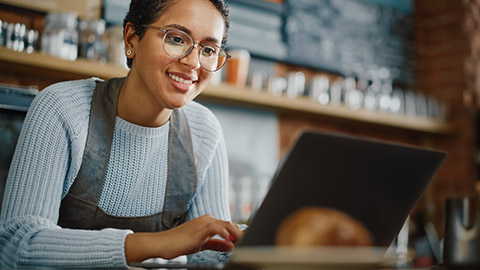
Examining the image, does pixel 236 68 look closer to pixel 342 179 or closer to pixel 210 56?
pixel 210 56

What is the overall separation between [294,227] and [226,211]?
0.80m

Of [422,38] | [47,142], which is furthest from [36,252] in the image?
[422,38]

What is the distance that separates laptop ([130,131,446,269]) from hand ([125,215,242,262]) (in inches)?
6.0

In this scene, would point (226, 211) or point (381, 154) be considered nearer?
point (381, 154)

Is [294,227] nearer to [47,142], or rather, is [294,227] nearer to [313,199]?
[313,199]

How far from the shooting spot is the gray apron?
1255 millimetres

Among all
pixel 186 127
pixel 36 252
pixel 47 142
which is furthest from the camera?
pixel 186 127

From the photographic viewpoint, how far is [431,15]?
389cm

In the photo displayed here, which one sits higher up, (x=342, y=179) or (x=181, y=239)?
(x=342, y=179)

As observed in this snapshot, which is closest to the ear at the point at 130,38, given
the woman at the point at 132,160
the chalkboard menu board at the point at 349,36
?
the woman at the point at 132,160

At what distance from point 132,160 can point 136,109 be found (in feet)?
0.42

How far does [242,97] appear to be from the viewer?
279cm

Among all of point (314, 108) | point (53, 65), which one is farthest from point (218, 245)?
point (314, 108)

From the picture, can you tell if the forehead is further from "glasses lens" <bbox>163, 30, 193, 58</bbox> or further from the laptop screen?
the laptop screen
